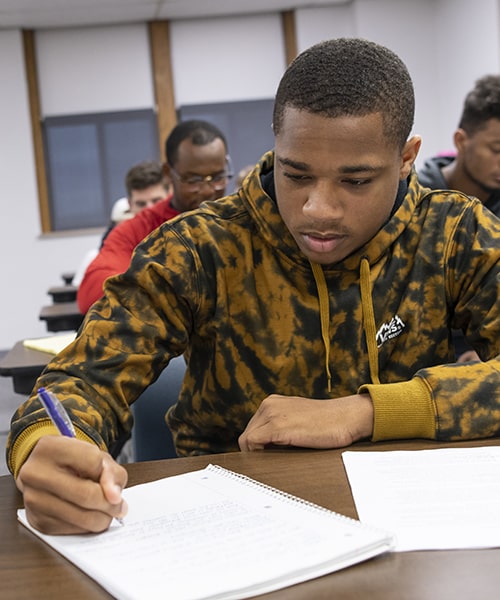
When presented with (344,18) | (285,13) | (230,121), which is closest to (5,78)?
(230,121)

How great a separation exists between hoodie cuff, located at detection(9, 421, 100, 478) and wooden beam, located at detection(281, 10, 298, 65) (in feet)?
24.1

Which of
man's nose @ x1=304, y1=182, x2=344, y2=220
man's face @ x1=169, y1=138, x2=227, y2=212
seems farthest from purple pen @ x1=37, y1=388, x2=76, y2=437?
man's face @ x1=169, y1=138, x2=227, y2=212

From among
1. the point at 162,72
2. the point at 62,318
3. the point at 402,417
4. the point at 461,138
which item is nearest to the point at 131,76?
the point at 162,72

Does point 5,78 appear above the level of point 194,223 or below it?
above

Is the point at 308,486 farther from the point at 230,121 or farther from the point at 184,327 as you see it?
the point at 230,121

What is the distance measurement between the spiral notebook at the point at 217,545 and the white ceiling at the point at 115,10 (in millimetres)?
6753

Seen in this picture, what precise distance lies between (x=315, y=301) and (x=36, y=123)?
7077 mm

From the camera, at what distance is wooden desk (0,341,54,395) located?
2295 mm

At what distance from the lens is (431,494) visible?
897 mm

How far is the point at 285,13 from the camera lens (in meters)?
7.98

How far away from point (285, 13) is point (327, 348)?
7.23 m

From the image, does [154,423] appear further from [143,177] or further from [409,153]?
[143,177]

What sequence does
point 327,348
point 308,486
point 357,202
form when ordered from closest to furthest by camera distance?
point 308,486
point 357,202
point 327,348

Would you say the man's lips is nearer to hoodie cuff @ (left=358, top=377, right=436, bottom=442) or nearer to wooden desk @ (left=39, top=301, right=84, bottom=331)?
hoodie cuff @ (left=358, top=377, right=436, bottom=442)
